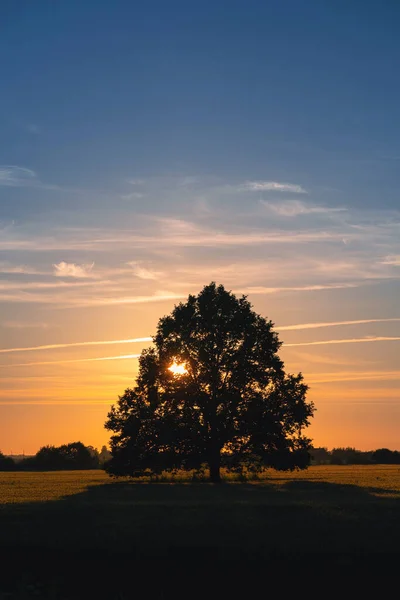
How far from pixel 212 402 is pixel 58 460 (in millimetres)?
74270

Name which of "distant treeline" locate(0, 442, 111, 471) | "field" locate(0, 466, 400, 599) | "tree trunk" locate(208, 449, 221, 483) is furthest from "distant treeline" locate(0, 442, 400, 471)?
"field" locate(0, 466, 400, 599)

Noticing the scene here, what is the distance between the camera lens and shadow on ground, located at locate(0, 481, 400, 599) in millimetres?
23406

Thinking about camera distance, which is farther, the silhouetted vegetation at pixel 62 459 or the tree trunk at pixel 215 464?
the silhouetted vegetation at pixel 62 459

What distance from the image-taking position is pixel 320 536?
26.0 metres

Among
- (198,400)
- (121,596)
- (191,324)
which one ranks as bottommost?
(121,596)

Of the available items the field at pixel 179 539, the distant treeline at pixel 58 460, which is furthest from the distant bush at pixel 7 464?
the field at pixel 179 539

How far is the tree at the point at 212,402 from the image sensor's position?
208 feet

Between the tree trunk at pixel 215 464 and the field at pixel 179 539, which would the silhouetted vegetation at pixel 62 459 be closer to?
the tree trunk at pixel 215 464

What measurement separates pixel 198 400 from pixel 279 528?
3662 cm

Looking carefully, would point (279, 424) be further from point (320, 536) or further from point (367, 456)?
point (367, 456)

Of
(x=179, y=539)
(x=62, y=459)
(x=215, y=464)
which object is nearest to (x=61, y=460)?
(x=62, y=459)

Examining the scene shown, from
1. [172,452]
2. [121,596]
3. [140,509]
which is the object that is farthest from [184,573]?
[172,452]

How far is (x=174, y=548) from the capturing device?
24.9 m

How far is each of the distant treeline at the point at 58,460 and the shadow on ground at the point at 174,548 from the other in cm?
10082
